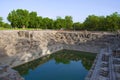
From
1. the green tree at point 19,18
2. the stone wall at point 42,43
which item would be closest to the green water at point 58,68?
the stone wall at point 42,43

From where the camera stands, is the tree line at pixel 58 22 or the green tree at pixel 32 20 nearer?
the tree line at pixel 58 22

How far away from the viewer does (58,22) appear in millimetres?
68375

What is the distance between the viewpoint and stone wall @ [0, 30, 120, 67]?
2895cm

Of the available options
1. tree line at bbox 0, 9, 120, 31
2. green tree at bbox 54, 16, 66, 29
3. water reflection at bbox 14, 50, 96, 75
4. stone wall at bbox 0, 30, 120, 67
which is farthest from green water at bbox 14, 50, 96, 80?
green tree at bbox 54, 16, 66, 29

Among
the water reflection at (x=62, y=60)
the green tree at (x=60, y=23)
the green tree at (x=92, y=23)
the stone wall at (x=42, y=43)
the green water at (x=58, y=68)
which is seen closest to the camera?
the green water at (x=58, y=68)

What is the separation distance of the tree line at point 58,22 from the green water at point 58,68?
20.9 metres

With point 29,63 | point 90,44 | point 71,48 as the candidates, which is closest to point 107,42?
point 90,44

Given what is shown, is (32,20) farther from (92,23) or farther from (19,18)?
(92,23)

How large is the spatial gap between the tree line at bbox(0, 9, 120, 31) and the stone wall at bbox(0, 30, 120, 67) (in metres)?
9.61

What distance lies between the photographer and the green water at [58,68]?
23375 millimetres

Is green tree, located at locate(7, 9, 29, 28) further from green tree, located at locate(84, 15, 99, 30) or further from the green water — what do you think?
the green water

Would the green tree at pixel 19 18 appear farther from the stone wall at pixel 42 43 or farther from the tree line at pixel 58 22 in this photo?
the stone wall at pixel 42 43

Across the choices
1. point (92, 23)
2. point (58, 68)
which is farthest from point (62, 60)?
point (92, 23)

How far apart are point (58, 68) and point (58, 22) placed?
4188 cm
